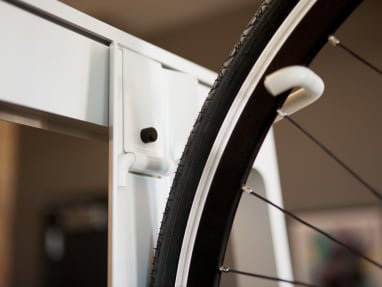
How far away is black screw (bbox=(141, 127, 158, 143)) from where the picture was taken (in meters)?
0.64

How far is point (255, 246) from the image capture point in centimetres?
88

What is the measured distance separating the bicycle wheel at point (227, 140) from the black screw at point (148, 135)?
0.39 ft

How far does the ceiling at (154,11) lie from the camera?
2119mm

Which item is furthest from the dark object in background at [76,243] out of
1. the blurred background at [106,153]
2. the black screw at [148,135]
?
the black screw at [148,135]

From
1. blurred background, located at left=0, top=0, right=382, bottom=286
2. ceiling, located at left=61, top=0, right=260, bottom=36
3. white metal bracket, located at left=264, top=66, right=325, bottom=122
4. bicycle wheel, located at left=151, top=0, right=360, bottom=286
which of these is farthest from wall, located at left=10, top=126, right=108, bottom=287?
white metal bracket, located at left=264, top=66, right=325, bottom=122

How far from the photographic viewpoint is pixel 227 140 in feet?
1.63

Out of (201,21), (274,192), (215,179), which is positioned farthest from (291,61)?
(201,21)

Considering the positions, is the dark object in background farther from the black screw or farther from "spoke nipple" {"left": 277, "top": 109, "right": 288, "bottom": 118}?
"spoke nipple" {"left": 277, "top": 109, "right": 288, "bottom": 118}

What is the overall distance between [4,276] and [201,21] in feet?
4.92

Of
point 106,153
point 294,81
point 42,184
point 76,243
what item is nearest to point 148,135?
point 294,81

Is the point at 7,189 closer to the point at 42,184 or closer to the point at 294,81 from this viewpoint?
the point at 42,184

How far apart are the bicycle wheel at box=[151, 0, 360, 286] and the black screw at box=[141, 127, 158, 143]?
120mm

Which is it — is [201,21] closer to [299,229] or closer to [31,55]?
[299,229]

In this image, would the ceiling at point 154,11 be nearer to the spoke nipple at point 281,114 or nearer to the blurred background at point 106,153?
the blurred background at point 106,153
